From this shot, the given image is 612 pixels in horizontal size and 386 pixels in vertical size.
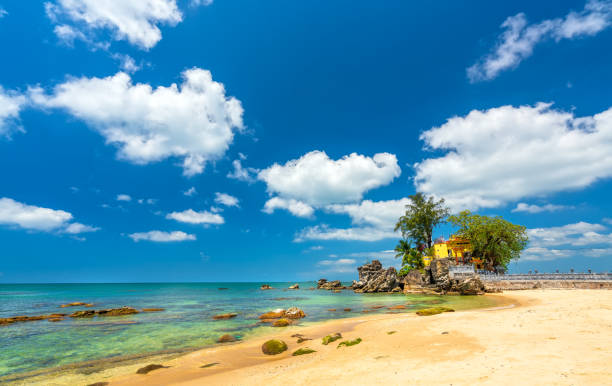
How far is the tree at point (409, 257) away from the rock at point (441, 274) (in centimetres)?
843

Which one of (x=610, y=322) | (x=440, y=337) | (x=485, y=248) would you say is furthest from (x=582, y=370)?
(x=485, y=248)

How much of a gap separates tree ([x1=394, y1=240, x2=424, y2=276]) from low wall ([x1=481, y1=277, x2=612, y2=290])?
17.3m

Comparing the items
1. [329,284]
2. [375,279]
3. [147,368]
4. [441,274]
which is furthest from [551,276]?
[329,284]

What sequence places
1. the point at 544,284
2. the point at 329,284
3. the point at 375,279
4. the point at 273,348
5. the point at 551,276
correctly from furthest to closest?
the point at 329,284
the point at 375,279
the point at 551,276
the point at 544,284
the point at 273,348

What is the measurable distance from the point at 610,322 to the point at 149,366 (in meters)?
21.0

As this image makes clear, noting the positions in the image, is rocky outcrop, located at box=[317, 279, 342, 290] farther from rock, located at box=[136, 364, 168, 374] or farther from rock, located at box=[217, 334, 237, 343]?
rock, located at box=[136, 364, 168, 374]

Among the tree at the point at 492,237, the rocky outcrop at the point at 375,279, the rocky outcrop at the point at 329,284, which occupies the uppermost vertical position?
the tree at the point at 492,237

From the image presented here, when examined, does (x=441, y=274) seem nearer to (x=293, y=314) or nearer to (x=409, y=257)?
(x=409, y=257)

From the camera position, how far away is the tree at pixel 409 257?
201 ft

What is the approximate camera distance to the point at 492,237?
53.1m

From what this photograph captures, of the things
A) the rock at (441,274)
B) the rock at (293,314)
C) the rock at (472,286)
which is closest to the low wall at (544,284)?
the rock at (472,286)

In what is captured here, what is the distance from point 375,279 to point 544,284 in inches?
1288

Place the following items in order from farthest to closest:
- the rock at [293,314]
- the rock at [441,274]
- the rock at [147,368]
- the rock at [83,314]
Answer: the rock at [441,274], the rock at [83,314], the rock at [293,314], the rock at [147,368]

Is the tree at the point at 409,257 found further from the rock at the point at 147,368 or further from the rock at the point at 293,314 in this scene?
the rock at the point at 147,368
